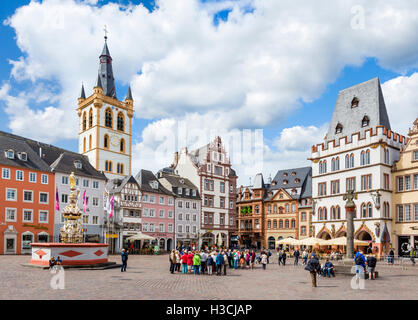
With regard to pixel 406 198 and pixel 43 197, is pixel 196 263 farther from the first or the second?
pixel 406 198

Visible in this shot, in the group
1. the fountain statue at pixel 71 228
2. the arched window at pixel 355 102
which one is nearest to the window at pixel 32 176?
the fountain statue at pixel 71 228

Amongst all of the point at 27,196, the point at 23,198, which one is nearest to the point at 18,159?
the point at 27,196

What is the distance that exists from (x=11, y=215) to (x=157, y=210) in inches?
876

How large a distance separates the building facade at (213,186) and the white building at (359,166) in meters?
20.5

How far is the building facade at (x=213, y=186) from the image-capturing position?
7381cm

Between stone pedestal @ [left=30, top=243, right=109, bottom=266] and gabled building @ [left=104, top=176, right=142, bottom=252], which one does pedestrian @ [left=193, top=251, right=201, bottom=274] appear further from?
gabled building @ [left=104, top=176, right=142, bottom=252]

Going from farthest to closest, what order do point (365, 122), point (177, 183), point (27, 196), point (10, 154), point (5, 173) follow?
point (177, 183) → point (365, 122) → point (27, 196) → point (10, 154) → point (5, 173)

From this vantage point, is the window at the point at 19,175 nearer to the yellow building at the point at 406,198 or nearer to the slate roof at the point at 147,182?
the slate roof at the point at 147,182

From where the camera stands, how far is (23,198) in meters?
51.0

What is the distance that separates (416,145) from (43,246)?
43116 mm

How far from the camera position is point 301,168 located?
261 feet

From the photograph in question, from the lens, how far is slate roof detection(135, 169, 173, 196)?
65.2 meters
